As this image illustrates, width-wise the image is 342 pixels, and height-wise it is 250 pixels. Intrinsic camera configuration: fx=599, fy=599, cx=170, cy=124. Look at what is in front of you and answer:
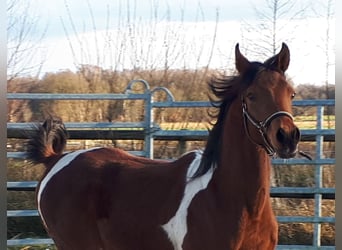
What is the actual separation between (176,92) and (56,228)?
4.36m

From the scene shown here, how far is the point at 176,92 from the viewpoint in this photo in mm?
7840

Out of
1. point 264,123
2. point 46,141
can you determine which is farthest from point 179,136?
point 264,123

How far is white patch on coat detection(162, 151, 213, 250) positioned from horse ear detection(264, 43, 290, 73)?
61cm

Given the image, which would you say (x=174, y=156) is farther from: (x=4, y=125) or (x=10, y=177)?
(x=4, y=125)

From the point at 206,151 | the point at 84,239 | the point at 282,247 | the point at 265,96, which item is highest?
the point at 265,96

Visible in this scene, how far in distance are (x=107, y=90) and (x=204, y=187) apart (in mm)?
4938

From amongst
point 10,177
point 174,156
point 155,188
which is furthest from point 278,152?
point 10,177

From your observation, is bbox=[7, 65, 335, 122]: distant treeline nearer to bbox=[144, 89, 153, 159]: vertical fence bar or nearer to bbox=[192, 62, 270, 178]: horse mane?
bbox=[144, 89, 153, 159]: vertical fence bar

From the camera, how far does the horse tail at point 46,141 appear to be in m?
4.08

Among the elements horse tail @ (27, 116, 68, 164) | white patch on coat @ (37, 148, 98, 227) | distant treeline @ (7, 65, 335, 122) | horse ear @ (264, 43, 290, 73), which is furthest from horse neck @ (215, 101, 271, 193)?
distant treeline @ (7, 65, 335, 122)

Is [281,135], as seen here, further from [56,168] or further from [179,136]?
[179,136]

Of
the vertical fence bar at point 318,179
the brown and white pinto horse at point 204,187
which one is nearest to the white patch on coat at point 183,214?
the brown and white pinto horse at point 204,187

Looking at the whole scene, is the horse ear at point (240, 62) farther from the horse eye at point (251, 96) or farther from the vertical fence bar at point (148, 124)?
the vertical fence bar at point (148, 124)

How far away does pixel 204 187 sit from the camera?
9.82 feet
